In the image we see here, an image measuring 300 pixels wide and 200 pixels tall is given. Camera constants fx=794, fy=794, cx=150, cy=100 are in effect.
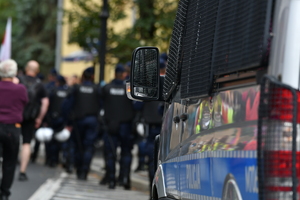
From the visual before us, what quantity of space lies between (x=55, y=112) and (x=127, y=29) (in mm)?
4843

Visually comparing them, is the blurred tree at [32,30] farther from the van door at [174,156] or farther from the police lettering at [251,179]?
the police lettering at [251,179]

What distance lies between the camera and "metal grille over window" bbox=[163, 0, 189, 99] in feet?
16.4

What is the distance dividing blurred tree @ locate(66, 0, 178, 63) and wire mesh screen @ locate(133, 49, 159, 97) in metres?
15.4

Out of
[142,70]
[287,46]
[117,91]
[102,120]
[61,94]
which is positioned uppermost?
[61,94]

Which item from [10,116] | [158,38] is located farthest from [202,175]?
[158,38]

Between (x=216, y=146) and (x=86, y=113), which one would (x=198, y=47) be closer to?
(x=216, y=146)

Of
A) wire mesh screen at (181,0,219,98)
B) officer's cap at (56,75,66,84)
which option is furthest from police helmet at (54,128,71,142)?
wire mesh screen at (181,0,219,98)

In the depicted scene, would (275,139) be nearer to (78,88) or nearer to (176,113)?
(176,113)

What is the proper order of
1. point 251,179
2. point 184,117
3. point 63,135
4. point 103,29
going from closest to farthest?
point 251,179 < point 184,117 < point 63,135 < point 103,29

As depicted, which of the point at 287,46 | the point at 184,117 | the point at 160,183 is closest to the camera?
the point at 287,46

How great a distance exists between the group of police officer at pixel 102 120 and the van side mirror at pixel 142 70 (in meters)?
5.11

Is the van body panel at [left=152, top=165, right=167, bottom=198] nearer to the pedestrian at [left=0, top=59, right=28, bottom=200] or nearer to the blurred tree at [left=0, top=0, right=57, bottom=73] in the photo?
the pedestrian at [left=0, top=59, right=28, bottom=200]

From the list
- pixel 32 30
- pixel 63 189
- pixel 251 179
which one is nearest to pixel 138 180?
pixel 63 189

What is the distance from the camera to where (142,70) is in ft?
17.3
